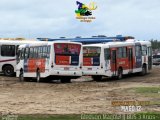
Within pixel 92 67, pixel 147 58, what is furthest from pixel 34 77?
pixel 147 58

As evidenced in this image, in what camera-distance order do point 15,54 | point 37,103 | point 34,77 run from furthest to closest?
point 15,54 < point 34,77 < point 37,103

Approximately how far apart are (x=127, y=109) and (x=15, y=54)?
27.7 metres

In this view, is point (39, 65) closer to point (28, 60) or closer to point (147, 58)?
point (28, 60)

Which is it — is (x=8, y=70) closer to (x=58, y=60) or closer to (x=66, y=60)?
(x=58, y=60)

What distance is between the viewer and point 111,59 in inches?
1479

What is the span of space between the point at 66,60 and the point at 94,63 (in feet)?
11.3

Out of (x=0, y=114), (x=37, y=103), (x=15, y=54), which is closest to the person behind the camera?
(x=0, y=114)

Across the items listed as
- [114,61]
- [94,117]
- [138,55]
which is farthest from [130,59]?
[94,117]

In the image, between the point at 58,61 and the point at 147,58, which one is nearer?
the point at 58,61

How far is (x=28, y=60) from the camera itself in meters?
37.4

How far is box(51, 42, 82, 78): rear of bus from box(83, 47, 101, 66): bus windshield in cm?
252

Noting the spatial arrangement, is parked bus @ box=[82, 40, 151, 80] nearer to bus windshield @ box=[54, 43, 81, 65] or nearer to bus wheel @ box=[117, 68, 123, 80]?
bus wheel @ box=[117, 68, 123, 80]

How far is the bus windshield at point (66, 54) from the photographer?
33906 millimetres

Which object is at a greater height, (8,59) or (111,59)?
(111,59)
